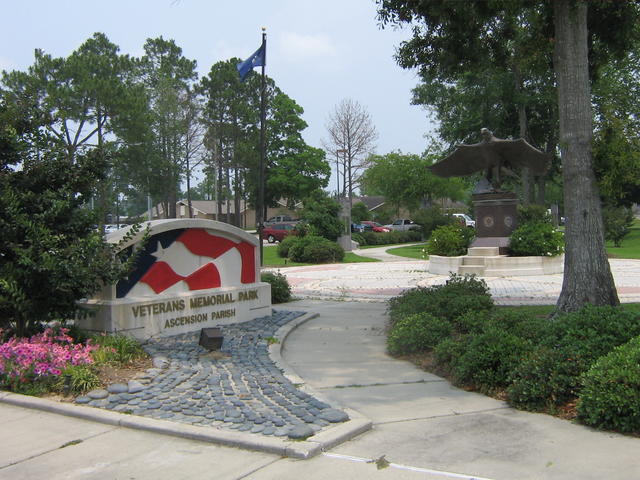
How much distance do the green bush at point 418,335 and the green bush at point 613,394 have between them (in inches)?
103

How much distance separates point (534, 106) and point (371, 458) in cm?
3762

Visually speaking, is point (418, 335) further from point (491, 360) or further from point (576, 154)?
point (576, 154)

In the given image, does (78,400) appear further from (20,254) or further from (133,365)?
(20,254)

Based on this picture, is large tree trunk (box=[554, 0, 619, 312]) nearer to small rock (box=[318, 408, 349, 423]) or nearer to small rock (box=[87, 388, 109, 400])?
small rock (box=[318, 408, 349, 423])

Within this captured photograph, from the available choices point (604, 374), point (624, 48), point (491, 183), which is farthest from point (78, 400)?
point (491, 183)

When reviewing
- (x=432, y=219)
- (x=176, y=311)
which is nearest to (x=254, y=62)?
(x=176, y=311)

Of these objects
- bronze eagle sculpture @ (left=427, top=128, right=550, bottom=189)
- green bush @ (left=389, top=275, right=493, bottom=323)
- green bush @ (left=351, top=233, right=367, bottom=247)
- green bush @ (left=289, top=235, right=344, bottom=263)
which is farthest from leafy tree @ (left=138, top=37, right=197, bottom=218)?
green bush @ (left=389, top=275, right=493, bottom=323)

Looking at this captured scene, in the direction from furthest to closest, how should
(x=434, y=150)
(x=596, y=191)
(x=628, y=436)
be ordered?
(x=434, y=150), (x=596, y=191), (x=628, y=436)

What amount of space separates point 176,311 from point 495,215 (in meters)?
13.9

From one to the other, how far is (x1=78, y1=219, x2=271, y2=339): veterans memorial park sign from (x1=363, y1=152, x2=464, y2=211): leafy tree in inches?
1853

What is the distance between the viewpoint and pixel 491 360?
615 cm

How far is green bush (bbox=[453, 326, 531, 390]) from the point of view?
19.8ft

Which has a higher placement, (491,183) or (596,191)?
(491,183)

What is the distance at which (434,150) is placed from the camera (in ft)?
175
